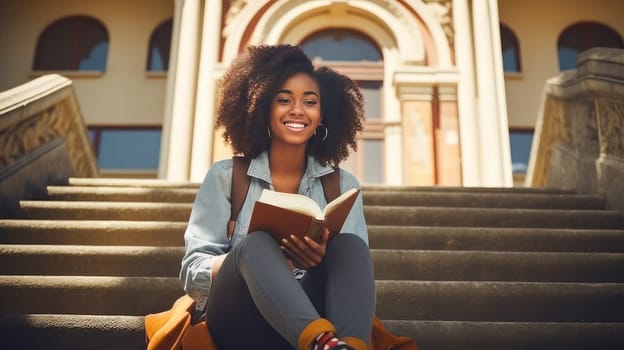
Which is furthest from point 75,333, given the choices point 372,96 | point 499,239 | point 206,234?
point 372,96

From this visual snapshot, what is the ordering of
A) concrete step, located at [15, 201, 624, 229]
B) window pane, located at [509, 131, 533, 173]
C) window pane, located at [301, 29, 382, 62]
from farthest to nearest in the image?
window pane, located at [509, 131, 533, 173]
window pane, located at [301, 29, 382, 62]
concrete step, located at [15, 201, 624, 229]

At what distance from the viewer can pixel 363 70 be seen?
10633 millimetres

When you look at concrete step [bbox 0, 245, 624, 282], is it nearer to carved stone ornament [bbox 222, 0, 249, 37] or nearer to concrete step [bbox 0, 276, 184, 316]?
concrete step [bbox 0, 276, 184, 316]

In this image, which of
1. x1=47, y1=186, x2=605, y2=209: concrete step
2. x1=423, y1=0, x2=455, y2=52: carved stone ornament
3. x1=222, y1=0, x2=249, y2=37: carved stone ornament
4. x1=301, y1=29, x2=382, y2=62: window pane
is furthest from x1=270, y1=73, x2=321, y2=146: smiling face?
x1=301, y1=29, x2=382, y2=62: window pane

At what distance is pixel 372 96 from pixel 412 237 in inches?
277

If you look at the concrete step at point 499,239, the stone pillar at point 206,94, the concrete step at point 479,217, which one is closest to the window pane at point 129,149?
the stone pillar at point 206,94

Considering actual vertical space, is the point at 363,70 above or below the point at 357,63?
below

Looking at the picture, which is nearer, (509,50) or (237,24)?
(237,24)

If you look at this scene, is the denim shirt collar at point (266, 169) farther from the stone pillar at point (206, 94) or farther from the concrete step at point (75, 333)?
the stone pillar at point (206, 94)

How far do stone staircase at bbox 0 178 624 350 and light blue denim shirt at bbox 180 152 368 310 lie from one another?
2.34ft

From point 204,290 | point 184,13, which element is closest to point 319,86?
point 204,290

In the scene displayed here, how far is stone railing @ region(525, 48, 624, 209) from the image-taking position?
4523 millimetres

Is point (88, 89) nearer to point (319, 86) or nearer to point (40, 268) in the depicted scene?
point (40, 268)

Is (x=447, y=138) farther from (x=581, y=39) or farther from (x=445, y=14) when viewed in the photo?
(x=581, y=39)
